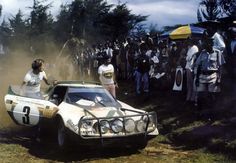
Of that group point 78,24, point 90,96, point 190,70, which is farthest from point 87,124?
point 78,24

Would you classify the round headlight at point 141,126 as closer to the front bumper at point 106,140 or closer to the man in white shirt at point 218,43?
the front bumper at point 106,140

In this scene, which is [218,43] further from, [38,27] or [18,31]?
[18,31]

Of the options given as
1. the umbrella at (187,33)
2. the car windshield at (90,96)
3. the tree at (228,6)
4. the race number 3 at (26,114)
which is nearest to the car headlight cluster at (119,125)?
the car windshield at (90,96)

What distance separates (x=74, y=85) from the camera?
33.7 ft

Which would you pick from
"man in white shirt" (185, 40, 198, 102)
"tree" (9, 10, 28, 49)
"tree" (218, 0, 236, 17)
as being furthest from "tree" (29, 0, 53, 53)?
"man in white shirt" (185, 40, 198, 102)

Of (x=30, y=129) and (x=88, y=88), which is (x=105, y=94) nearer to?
(x=88, y=88)

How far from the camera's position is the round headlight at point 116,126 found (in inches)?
335

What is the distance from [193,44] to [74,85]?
422cm

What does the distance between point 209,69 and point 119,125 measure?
11.3ft

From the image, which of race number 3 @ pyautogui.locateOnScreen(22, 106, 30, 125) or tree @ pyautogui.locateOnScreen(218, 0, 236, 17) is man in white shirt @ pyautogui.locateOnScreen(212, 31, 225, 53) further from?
tree @ pyautogui.locateOnScreen(218, 0, 236, 17)

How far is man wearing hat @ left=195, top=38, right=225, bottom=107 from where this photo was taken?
35.8 ft

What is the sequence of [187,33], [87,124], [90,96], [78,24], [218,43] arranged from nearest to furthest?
[87,124], [90,96], [218,43], [187,33], [78,24]

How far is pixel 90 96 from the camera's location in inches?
388

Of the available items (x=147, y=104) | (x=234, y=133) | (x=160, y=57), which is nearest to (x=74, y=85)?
Answer: (x=234, y=133)
